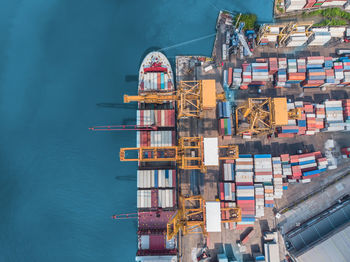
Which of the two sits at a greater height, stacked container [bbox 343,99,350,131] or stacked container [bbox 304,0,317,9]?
stacked container [bbox 304,0,317,9]

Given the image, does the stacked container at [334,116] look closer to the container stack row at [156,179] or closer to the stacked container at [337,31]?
the stacked container at [337,31]

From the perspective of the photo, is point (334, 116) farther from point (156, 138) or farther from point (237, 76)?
point (156, 138)

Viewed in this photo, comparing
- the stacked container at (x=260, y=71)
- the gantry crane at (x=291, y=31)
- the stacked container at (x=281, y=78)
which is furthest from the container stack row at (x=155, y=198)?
the gantry crane at (x=291, y=31)

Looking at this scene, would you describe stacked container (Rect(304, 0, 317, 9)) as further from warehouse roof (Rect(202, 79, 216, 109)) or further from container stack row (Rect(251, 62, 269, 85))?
warehouse roof (Rect(202, 79, 216, 109))

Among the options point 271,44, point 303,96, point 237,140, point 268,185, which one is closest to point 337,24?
point 271,44

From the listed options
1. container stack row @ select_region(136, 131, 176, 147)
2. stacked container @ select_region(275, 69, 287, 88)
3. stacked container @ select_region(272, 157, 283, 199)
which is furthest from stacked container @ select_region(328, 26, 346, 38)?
container stack row @ select_region(136, 131, 176, 147)

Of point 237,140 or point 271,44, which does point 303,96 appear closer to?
point 271,44

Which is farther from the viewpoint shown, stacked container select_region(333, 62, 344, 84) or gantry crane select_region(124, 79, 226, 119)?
stacked container select_region(333, 62, 344, 84)
